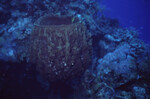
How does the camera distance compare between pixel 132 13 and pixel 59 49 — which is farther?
pixel 132 13

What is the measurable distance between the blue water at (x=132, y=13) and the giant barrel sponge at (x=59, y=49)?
4253cm

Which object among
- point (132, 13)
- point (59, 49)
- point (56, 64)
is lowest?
point (132, 13)

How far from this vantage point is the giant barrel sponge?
8.87ft

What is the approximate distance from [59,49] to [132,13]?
73.6m

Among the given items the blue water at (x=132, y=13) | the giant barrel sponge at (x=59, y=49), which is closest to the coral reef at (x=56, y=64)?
the giant barrel sponge at (x=59, y=49)

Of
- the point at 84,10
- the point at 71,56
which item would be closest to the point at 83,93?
the point at 71,56

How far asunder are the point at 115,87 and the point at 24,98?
2.52 m

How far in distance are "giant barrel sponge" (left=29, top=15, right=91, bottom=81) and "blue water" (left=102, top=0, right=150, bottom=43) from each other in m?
42.5

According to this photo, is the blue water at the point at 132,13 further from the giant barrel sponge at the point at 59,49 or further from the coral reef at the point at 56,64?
the giant barrel sponge at the point at 59,49

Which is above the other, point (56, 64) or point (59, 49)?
point (59, 49)

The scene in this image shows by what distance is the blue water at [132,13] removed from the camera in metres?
46.6

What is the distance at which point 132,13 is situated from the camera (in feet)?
212

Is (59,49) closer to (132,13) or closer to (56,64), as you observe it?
(56,64)

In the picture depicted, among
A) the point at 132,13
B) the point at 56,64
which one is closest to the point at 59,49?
the point at 56,64
